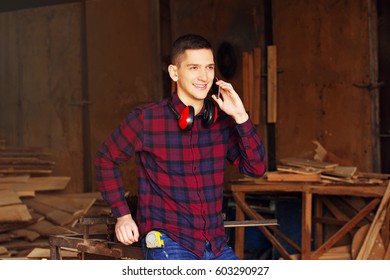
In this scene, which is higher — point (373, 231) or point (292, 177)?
point (292, 177)

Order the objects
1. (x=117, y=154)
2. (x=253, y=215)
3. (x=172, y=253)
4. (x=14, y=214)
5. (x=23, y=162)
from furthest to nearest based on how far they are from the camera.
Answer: (x=23, y=162)
(x=14, y=214)
(x=253, y=215)
(x=117, y=154)
(x=172, y=253)

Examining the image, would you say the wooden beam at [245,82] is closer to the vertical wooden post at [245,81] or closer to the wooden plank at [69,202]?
the vertical wooden post at [245,81]

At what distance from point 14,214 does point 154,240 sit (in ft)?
15.1

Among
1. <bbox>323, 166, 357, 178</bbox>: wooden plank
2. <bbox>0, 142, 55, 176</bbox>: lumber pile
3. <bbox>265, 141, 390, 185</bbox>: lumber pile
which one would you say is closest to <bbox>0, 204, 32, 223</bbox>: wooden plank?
<bbox>0, 142, 55, 176</bbox>: lumber pile

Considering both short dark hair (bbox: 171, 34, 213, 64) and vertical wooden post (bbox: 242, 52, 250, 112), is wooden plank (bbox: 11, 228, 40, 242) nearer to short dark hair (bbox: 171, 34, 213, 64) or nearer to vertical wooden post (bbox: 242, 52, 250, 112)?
vertical wooden post (bbox: 242, 52, 250, 112)

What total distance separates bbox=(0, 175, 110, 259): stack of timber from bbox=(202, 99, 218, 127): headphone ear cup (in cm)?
353

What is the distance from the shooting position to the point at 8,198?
8680 millimetres

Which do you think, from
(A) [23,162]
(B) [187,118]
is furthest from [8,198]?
(B) [187,118]

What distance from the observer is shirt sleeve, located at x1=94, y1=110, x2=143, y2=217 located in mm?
4383

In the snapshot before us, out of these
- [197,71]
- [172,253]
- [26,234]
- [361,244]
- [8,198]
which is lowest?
[361,244]

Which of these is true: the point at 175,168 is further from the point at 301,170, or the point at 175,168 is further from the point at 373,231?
the point at 373,231

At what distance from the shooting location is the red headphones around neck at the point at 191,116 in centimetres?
431
